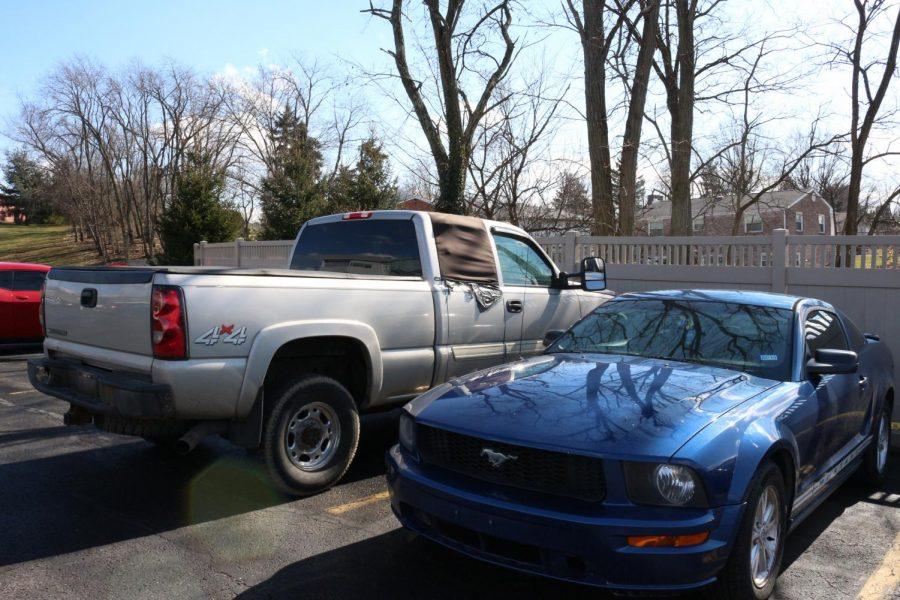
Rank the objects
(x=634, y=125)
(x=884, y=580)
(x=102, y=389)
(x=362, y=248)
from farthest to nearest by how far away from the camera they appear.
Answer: (x=634, y=125) → (x=362, y=248) → (x=102, y=389) → (x=884, y=580)

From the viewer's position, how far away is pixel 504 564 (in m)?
3.04

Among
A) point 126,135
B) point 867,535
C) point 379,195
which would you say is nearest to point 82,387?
point 867,535

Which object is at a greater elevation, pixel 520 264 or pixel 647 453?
pixel 520 264

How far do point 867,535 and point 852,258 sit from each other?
480 centimetres

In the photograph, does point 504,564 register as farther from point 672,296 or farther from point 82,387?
point 82,387

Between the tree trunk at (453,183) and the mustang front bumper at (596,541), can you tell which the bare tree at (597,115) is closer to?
the tree trunk at (453,183)

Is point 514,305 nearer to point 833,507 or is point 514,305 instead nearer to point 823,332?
point 823,332

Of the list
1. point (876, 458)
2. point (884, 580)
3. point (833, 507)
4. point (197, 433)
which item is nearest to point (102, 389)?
point (197, 433)

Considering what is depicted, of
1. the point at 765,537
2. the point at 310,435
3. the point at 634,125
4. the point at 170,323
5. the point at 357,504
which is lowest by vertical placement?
the point at 357,504

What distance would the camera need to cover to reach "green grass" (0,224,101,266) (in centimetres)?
5006

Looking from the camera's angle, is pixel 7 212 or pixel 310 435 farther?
pixel 7 212

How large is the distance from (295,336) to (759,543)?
291 centimetres

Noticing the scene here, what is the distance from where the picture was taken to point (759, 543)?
10.5 feet

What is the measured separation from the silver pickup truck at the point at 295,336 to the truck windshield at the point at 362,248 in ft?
0.04
